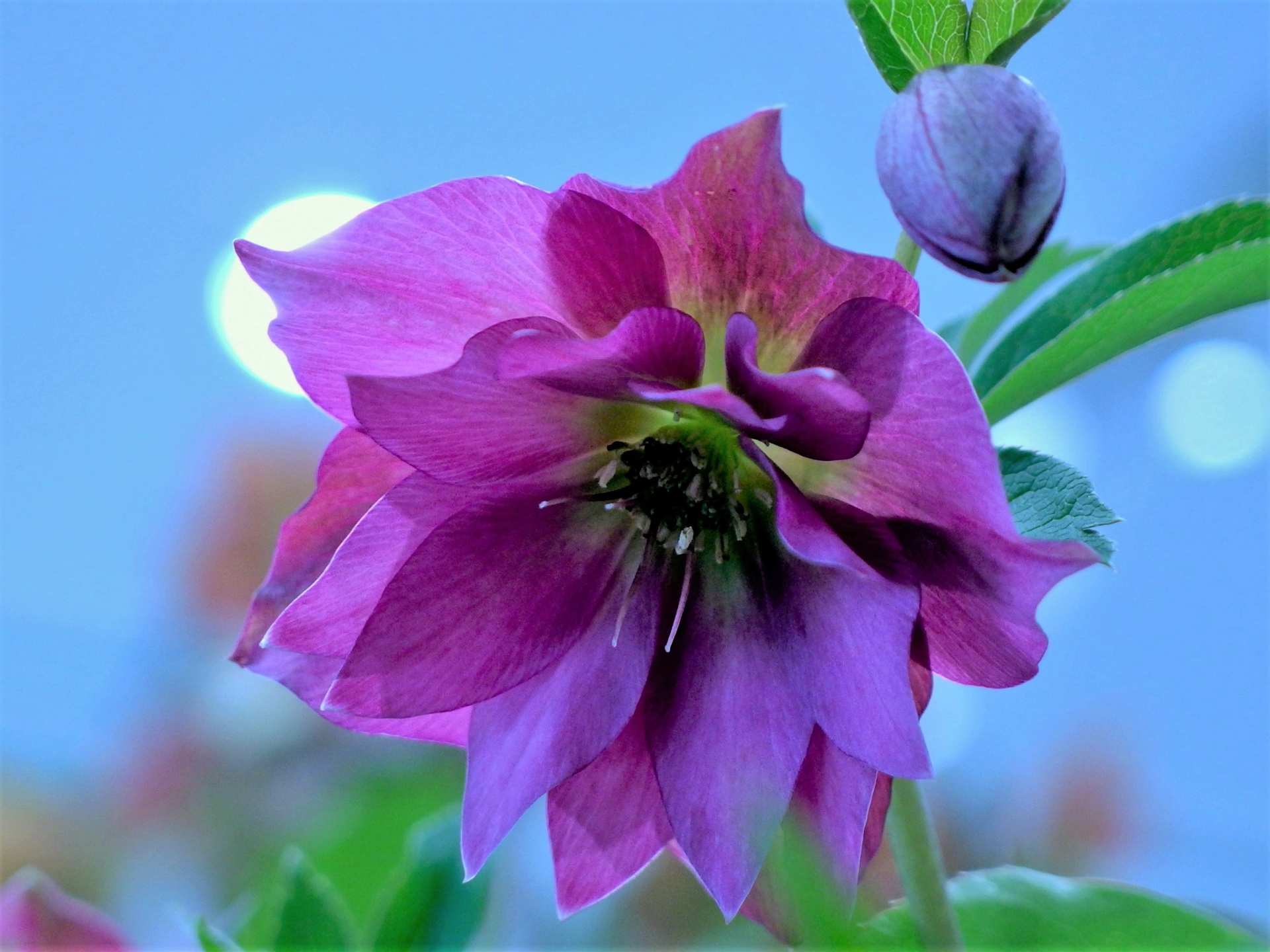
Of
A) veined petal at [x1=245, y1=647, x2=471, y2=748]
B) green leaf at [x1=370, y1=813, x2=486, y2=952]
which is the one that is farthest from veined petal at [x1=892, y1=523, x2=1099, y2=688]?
green leaf at [x1=370, y1=813, x2=486, y2=952]

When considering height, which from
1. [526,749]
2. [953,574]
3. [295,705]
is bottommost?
[295,705]

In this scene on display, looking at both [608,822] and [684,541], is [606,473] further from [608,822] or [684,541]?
[608,822]

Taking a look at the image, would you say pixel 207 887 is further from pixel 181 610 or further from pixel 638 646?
pixel 638 646

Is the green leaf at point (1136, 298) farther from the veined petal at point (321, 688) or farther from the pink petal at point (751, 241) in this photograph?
the veined petal at point (321, 688)

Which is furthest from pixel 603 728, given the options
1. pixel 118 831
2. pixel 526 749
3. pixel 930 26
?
pixel 118 831

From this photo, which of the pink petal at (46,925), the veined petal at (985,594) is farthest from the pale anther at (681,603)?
the pink petal at (46,925)

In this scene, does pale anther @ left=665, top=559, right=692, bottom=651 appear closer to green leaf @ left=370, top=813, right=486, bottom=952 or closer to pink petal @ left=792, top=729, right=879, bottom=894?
pink petal @ left=792, top=729, right=879, bottom=894
